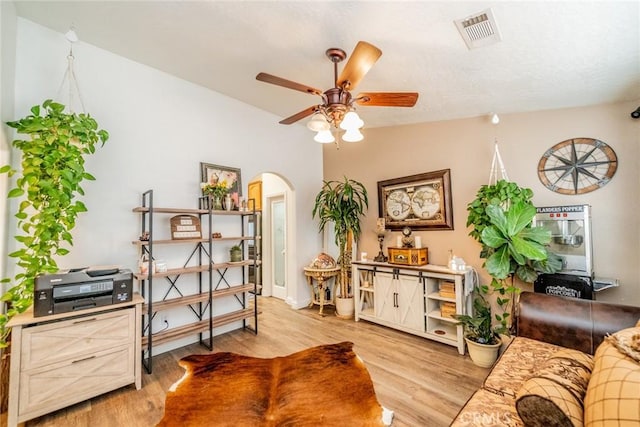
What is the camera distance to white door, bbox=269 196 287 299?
5.32 meters

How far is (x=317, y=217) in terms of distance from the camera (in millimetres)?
4867

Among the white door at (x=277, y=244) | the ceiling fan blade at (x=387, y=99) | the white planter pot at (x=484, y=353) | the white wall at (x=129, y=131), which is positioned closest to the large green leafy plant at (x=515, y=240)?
the white planter pot at (x=484, y=353)

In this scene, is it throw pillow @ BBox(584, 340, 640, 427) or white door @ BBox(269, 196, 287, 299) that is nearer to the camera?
throw pillow @ BBox(584, 340, 640, 427)

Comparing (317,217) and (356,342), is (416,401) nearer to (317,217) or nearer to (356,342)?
(356,342)

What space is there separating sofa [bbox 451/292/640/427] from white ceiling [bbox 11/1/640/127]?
1893 mm

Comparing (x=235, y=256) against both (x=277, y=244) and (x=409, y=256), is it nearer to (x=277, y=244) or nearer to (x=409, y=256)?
(x=277, y=244)

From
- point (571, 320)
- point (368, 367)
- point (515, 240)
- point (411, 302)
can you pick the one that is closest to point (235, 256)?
A: point (368, 367)

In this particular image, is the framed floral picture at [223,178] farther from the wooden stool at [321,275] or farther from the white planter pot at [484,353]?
the white planter pot at [484,353]

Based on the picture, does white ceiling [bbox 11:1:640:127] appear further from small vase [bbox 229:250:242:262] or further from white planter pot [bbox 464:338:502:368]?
white planter pot [bbox 464:338:502:368]

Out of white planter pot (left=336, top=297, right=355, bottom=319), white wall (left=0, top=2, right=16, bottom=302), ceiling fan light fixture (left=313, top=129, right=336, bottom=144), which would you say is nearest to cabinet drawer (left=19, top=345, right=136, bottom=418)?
white wall (left=0, top=2, right=16, bottom=302)

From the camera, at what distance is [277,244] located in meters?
5.44

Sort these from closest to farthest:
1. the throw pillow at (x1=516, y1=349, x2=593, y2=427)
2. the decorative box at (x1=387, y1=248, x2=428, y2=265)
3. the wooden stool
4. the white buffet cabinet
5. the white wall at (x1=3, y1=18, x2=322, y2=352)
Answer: the throw pillow at (x1=516, y1=349, x2=593, y2=427)
the white wall at (x1=3, y1=18, x2=322, y2=352)
the white buffet cabinet
the decorative box at (x1=387, y1=248, x2=428, y2=265)
the wooden stool

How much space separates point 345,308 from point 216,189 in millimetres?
2553

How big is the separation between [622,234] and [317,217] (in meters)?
3.70
